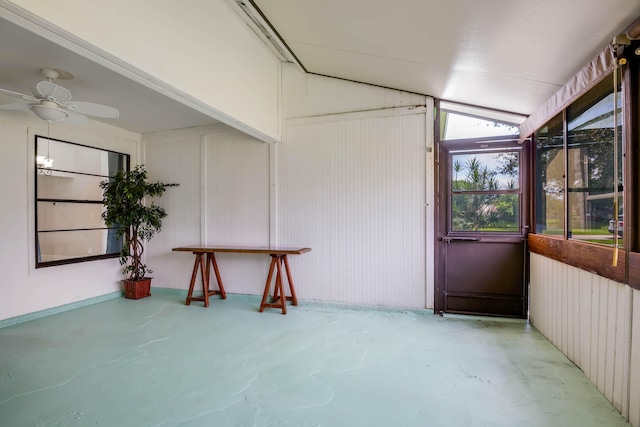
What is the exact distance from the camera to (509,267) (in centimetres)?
366

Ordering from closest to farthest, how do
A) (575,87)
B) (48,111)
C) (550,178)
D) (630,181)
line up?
1. (630,181)
2. (575,87)
3. (48,111)
4. (550,178)

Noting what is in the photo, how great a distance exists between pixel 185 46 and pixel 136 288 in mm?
3649

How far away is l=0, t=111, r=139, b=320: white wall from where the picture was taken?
3611 millimetres

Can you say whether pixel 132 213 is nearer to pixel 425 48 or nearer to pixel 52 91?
pixel 52 91

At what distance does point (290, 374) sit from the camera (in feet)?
7.96

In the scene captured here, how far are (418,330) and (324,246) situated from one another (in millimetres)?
1589

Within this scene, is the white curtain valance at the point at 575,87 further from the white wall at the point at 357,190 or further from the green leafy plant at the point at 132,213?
the green leafy plant at the point at 132,213

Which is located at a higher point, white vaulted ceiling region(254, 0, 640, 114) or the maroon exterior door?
white vaulted ceiling region(254, 0, 640, 114)

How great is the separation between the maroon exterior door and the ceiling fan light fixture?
3987mm

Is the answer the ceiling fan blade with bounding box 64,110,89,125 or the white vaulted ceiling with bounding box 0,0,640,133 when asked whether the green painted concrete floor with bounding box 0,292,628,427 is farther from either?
the white vaulted ceiling with bounding box 0,0,640,133

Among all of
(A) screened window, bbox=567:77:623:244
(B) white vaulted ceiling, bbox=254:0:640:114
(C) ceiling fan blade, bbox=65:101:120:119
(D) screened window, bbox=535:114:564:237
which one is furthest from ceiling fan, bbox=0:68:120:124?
(D) screened window, bbox=535:114:564:237

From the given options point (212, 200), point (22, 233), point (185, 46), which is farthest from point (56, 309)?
point (185, 46)

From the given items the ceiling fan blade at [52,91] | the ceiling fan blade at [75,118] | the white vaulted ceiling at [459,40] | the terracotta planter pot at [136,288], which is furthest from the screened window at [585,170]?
the terracotta planter pot at [136,288]

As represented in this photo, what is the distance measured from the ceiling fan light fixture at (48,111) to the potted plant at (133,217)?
1837mm
